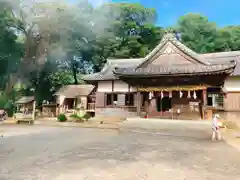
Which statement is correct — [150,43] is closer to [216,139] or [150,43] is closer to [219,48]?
[219,48]

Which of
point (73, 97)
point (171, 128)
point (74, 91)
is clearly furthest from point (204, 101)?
point (74, 91)

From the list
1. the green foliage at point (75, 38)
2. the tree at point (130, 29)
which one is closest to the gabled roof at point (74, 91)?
the green foliage at point (75, 38)

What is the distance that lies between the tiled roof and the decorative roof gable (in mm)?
642

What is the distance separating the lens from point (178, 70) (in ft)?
55.7

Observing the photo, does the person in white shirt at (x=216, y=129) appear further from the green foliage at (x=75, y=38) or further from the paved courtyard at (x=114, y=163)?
the green foliage at (x=75, y=38)

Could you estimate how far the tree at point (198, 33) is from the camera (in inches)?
1677

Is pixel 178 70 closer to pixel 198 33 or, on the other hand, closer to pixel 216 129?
pixel 216 129

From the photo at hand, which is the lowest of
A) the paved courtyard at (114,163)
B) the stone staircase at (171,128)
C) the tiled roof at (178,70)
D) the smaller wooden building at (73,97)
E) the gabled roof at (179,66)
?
the paved courtyard at (114,163)

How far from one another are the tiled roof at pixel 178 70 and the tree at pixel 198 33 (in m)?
26.8

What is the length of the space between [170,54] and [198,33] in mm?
28867

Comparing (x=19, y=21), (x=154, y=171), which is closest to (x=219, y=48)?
(x=19, y=21)

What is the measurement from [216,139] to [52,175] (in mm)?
9333

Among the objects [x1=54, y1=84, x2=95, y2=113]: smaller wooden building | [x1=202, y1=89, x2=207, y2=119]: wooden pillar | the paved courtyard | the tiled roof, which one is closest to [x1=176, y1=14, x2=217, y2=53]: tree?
[x1=54, y1=84, x2=95, y2=113]: smaller wooden building

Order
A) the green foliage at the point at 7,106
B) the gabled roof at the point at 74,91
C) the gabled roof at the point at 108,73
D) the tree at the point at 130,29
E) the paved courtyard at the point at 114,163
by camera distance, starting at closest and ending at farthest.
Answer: the paved courtyard at the point at 114,163
the gabled roof at the point at 108,73
the green foliage at the point at 7,106
the gabled roof at the point at 74,91
the tree at the point at 130,29
